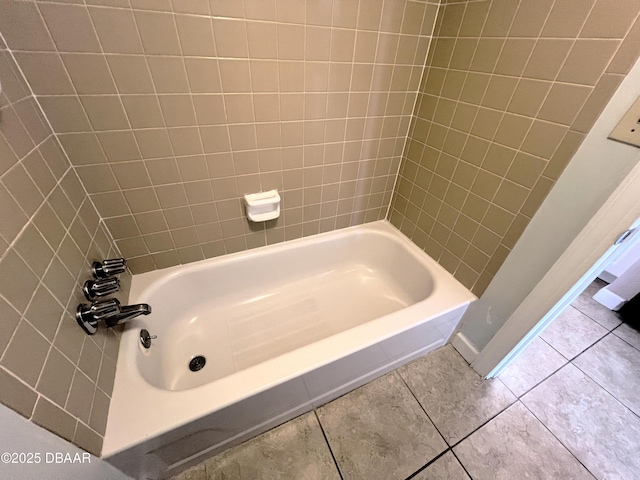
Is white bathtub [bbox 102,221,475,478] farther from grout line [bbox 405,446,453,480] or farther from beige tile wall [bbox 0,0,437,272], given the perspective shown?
grout line [bbox 405,446,453,480]

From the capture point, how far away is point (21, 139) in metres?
0.63

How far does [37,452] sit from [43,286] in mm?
326

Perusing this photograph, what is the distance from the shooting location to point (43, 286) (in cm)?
57

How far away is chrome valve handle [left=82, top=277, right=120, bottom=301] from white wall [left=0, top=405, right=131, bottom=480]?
0.36 metres

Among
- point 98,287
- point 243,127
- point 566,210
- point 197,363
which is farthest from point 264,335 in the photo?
point 566,210

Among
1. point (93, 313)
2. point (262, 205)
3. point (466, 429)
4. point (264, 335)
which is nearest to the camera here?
A: point (93, 313)

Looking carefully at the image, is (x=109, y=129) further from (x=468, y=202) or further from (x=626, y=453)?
(x=626, y=453)

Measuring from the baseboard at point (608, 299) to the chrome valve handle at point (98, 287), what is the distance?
2.67 m

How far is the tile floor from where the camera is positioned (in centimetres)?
96

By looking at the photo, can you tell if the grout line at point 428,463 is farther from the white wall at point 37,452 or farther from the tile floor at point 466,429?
the white wall at point 37,452

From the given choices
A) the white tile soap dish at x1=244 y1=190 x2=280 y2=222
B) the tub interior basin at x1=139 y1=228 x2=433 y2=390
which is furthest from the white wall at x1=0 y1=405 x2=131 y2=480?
the white tile soap dish at x1=244 y1=190 x2=280 y2=222

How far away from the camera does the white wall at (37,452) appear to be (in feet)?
1.38

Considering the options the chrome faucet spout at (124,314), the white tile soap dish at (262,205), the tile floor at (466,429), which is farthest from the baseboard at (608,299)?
→ the chrome faucet spout at (124,314)

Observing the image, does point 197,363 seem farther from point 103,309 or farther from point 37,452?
point 37,452
